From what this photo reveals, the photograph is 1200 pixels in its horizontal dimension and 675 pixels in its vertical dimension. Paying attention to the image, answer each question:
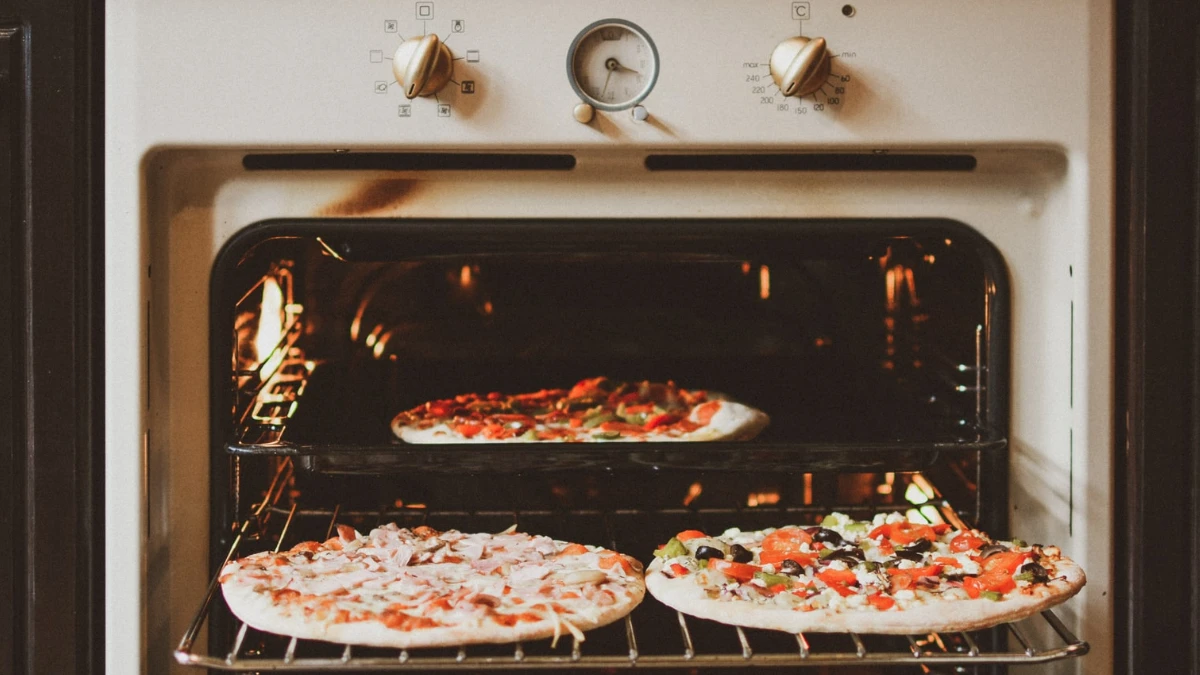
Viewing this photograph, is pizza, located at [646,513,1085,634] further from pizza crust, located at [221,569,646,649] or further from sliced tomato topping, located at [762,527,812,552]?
pizza crust, located at [221,569,646,649]

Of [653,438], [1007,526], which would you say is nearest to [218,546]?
[653,438]

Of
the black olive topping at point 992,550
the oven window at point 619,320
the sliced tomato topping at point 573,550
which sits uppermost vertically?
the oven window at point 619,320

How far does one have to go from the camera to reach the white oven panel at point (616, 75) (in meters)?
1.16

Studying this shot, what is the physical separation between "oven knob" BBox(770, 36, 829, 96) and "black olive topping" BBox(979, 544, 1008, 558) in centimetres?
61

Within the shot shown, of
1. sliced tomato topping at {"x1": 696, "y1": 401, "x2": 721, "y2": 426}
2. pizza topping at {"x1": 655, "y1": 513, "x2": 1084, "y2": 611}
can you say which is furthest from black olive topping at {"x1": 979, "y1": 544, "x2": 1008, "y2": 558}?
sliced tomato topping at {"x1": 696, "y1": 401, "x2": 721, "y2": 426}

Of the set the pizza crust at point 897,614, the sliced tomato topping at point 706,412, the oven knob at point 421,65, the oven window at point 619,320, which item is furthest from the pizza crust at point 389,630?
the sliced tomato topping at point 706,412

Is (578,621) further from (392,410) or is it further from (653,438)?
(392,410)

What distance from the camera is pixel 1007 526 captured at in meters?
1.29

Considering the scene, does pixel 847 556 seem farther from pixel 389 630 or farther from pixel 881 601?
pixel 389 630

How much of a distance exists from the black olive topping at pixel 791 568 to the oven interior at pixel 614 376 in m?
0.13

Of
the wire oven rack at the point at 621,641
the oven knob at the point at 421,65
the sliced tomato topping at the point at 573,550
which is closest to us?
the wire oven rack at the point at 621,641

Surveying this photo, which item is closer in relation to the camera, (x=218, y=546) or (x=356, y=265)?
(x=218, y=546)

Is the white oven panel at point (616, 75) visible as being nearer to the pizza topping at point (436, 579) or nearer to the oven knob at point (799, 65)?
the oven knob at point (799, 65)

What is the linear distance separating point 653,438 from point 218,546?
2.46ft
